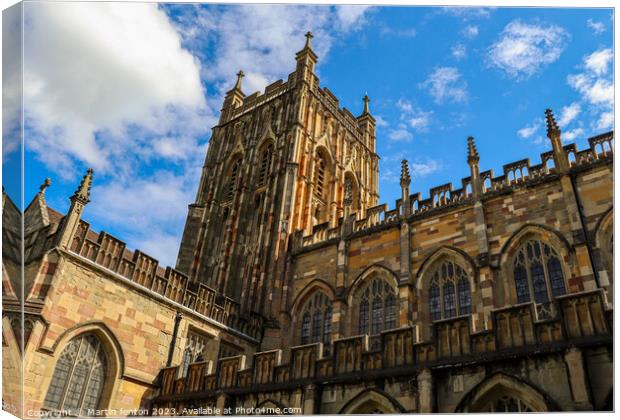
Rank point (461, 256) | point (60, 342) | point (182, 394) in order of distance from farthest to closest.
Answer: point (461, 256)
point (182, 394)
point (60, 342)

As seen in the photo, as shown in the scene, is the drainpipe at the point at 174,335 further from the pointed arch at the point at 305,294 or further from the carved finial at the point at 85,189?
the pointed arch at the point at 305,294

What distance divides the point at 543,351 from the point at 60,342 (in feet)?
38.7

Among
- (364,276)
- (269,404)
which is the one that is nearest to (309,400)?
(269,404)

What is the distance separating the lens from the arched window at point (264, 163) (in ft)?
92.4

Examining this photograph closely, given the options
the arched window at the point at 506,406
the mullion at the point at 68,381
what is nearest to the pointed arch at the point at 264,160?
the mullion at the point at 68,381

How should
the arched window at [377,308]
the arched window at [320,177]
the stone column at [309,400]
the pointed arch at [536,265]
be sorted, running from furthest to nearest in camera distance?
the arched window at [320,177] → the arched window at [377,308] → the pointed arch at [536,265] → the stone column at [309,400]

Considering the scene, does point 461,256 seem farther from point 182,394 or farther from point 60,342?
point 60,342

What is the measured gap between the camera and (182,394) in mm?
14836

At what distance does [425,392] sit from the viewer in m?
11.1

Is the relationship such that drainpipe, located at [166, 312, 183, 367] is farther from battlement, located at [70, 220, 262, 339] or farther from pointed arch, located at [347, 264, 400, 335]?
pointed arch, located at [347, 264, 400, 335]

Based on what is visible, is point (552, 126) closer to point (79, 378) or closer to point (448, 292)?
point (448, 292)

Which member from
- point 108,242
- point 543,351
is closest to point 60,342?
point 108,242

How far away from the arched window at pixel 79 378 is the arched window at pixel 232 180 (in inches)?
592

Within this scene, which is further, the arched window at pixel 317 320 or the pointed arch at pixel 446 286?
the arched window at pixel 317 320
